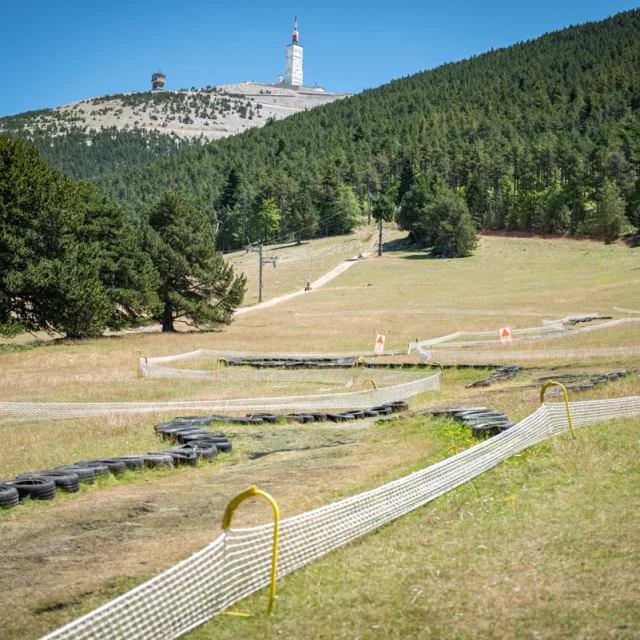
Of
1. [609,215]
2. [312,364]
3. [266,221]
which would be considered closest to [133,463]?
[312,364]

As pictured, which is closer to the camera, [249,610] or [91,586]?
[249,610]

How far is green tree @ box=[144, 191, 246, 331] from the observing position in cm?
5662

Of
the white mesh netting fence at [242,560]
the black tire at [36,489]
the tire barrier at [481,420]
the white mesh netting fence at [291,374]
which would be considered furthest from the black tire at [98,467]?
the white mesh netting fence at [291,374]

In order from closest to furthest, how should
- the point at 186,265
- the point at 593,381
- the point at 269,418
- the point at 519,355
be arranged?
the point at 269,418 → the point at 593,381 → the point at 519,355 → the point at 186,265

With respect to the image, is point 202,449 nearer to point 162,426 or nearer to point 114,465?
point 114,465

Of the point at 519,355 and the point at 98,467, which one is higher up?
the point at 98,467

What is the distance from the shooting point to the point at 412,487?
1135cm

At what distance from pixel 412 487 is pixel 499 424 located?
5.74m

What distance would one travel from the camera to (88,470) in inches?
557

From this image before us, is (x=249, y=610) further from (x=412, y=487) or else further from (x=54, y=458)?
(x=54, y=458)

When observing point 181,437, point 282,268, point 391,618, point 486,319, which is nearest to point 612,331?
point 486,319

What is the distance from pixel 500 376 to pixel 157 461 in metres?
17.7

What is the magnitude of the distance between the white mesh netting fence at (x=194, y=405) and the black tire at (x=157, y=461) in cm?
791

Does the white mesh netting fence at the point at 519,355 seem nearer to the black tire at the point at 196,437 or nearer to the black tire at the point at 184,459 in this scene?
the black tire at the point at 196,437
